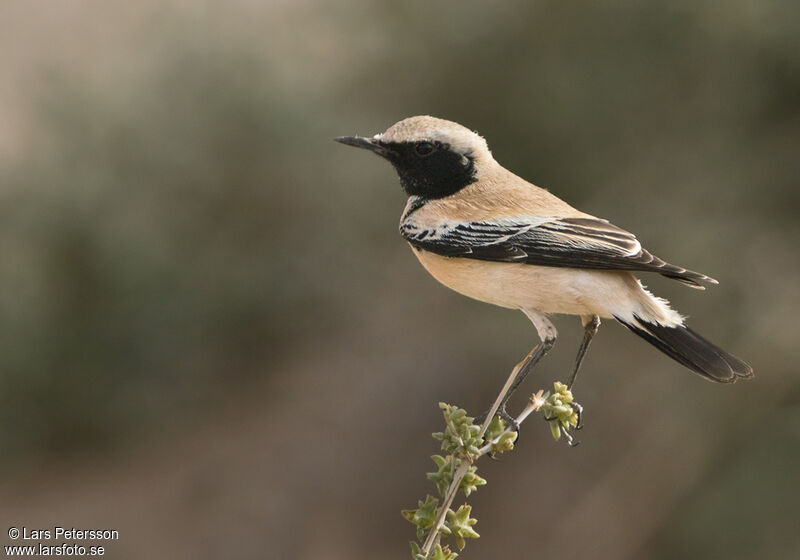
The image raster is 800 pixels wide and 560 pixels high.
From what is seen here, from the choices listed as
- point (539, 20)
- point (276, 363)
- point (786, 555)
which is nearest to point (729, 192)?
point (539, 20)

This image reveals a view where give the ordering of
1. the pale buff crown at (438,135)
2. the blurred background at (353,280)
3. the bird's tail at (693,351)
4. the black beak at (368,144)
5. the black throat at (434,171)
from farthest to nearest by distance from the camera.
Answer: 1. the blurred background at (353,280)
2. the black throat at (434,171)
3. the pale buff crown at (438,135)
4. the black beak at (368,144)
5. the bird's tail at (693,351)

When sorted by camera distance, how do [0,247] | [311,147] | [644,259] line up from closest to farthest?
[644,259], [0,247], [311,147]

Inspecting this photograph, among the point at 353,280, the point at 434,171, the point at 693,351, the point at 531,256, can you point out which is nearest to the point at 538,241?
the point at 531,256

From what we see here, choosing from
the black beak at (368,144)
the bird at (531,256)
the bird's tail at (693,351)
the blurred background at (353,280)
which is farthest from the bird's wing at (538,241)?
the blurred background at (353,280)

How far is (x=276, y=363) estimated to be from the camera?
33.2ft

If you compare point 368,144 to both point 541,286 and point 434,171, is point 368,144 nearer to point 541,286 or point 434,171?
point 434,171

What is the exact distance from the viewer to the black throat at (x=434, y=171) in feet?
12.3

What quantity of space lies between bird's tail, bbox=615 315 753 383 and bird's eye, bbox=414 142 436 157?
1119mm

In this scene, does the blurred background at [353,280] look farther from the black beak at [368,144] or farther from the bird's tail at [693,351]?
the black beak at [368,144]

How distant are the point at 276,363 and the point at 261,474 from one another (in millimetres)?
1492

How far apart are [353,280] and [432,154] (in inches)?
253

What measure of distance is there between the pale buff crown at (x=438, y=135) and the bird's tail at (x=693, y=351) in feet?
3.61

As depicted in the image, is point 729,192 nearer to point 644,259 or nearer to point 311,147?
point 311,147

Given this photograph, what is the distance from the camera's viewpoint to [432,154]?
3.80 metres
